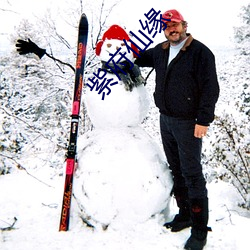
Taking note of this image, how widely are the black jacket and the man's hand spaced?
0.03 metres

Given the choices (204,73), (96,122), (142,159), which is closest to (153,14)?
(204,73)

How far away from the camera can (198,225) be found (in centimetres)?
271

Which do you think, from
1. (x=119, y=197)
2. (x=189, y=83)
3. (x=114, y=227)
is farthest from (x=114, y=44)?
(x=114, y=227)

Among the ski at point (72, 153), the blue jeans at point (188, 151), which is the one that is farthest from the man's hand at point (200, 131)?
the ski at point (72, 153)

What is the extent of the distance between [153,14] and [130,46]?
1.31ft

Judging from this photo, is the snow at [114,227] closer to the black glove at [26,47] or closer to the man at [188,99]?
the man at [188,99]

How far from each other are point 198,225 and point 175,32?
1798mm

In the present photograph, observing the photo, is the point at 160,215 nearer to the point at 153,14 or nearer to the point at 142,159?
the point at 142,159

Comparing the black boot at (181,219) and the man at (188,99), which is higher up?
the man at (188,99)

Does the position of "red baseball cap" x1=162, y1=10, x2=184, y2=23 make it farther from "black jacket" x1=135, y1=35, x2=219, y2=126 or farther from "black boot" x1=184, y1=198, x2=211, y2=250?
"black boot" x1=184, y1=198, x2=211, y2=250

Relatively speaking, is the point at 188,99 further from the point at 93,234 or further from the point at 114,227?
the point at 93,234

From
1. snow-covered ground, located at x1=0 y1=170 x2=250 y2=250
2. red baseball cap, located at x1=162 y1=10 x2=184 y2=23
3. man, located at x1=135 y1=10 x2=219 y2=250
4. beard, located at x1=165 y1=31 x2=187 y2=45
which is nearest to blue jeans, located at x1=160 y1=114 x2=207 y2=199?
man, located at x1=135 y1=10 x2=219 y2=250

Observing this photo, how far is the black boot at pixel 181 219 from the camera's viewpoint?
2.98 m

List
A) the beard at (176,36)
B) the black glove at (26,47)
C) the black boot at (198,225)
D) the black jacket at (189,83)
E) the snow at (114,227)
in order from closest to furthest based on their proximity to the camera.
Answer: the black jacket at (189,83)
the beard at (176,36)
the black boot at (198,225)
the snow at (114,227)
the black glove at (26,47)
